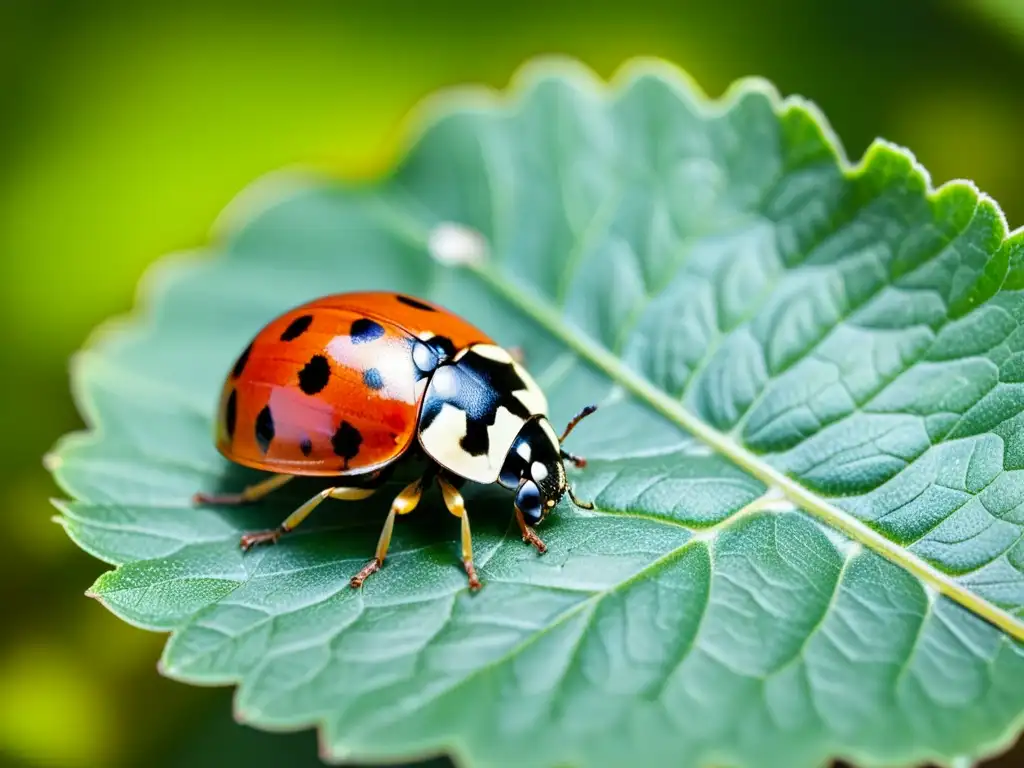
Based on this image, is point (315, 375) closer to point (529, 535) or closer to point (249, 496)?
point (249, 496)

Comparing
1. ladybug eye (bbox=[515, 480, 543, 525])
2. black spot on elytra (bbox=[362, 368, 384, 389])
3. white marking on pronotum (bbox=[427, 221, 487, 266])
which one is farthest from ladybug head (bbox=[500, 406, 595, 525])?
white marking on pronotum (bbox=[427, 221, 487, 266])

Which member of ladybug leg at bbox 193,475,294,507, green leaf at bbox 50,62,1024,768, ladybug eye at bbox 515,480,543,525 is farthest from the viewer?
ladybug leg at bbox 193,475,294,507

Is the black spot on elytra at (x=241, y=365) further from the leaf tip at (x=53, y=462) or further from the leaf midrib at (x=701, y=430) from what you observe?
the leaf midrib at (x=701, y=430)

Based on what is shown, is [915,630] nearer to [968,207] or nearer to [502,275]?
[968,207]

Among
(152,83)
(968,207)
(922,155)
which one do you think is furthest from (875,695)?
(152,83)

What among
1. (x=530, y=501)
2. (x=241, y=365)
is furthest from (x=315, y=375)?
(x=530, y=501)

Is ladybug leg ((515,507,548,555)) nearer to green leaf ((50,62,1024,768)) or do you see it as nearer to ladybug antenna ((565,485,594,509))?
green leaf ((50,62,1024,768))

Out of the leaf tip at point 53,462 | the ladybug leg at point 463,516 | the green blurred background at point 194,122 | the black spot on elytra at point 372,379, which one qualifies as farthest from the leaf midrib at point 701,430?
the leaf tip at point 53,462
